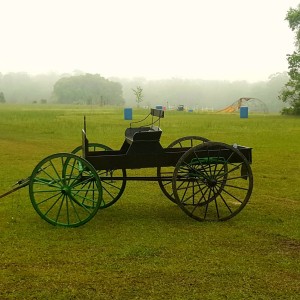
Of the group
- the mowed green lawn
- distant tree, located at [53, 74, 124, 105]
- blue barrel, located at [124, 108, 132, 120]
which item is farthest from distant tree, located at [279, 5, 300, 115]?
distant tree, located at [53, 74, 124, 105]

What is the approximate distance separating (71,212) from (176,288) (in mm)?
3175

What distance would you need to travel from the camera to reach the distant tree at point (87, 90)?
122750mm

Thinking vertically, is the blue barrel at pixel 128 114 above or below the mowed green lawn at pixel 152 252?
above

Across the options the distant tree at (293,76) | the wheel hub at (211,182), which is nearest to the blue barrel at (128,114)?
the distant tree at (293,76)

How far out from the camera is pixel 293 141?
1816 cm

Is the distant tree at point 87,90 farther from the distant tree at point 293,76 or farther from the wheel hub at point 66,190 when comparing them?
the wheel hub at point 66,190

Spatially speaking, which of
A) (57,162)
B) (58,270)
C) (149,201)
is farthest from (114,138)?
(58,270)

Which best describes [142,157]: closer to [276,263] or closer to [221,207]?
[221,207]

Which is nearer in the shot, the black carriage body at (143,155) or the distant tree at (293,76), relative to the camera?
the black carriage body at (143,155)

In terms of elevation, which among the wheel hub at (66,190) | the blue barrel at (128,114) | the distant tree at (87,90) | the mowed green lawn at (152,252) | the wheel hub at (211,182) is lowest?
the mowed green lawn at (152,252)

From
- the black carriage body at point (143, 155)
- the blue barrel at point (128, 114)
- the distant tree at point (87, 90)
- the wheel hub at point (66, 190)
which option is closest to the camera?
the wheel hub at point (66, 190)

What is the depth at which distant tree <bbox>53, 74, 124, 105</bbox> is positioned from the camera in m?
123

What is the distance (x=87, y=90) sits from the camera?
128000mm

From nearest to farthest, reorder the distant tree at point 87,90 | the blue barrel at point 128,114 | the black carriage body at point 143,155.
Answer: the black carriage body at point 143,155, the blue barrel at point 128,114, the distant tree at point 87,90
